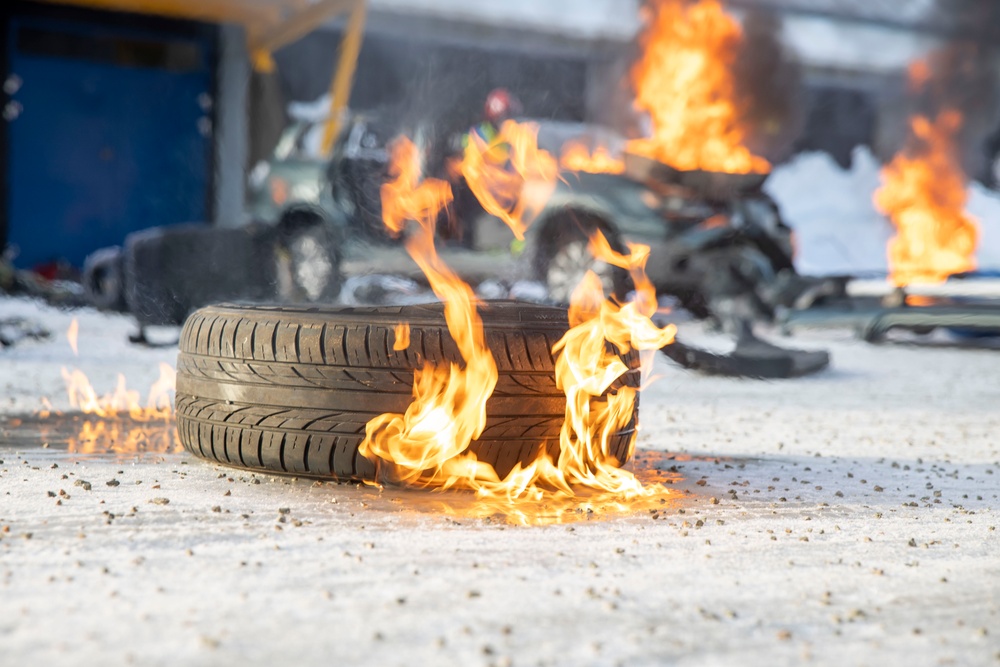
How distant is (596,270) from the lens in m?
9.07

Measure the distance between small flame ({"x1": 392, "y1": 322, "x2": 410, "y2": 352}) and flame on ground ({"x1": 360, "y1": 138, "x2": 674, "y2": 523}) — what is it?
0.31 ft

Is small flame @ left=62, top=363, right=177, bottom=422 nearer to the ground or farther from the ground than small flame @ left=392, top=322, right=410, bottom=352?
nearer to the ground

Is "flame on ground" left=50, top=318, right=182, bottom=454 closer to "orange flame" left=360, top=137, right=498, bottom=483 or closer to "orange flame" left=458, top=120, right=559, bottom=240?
"orange flame" left=360, top=137, right=498, bottom=483

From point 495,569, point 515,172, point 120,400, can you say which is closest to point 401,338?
point 495,569

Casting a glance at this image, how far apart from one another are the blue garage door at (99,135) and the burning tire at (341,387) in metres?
12.0

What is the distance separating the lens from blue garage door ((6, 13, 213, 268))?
14.3 meters

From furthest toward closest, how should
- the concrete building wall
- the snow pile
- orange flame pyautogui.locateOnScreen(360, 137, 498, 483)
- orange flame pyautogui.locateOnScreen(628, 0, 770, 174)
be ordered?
1. the snow pile
2. the concrete building wall
3. orange flame pyautogui.locateOnScreen(628, 0, 770, 174)
4. orange flame pyautogui.locateOnScreen(360, 137, 498, 483)

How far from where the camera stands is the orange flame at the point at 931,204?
16906 mm

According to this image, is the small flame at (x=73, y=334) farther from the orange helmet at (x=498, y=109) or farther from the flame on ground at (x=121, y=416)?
the orange helmet at (x=498, y=109)

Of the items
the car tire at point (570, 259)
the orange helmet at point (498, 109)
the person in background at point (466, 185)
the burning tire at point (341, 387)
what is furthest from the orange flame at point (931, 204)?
the burning tire at point (341, 387)

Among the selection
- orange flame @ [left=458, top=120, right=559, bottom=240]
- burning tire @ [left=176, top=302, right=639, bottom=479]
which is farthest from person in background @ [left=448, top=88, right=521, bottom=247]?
burning tire @ [left=176, top=302, right=639, bottom=479]

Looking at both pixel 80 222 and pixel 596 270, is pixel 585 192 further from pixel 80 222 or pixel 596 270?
pixel 80 222

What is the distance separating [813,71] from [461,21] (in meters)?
7.06

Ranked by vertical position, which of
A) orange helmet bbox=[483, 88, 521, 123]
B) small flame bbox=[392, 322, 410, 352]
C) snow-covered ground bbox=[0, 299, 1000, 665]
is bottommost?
snow-covered ground bbox=[0, 299, 1000, 665]
